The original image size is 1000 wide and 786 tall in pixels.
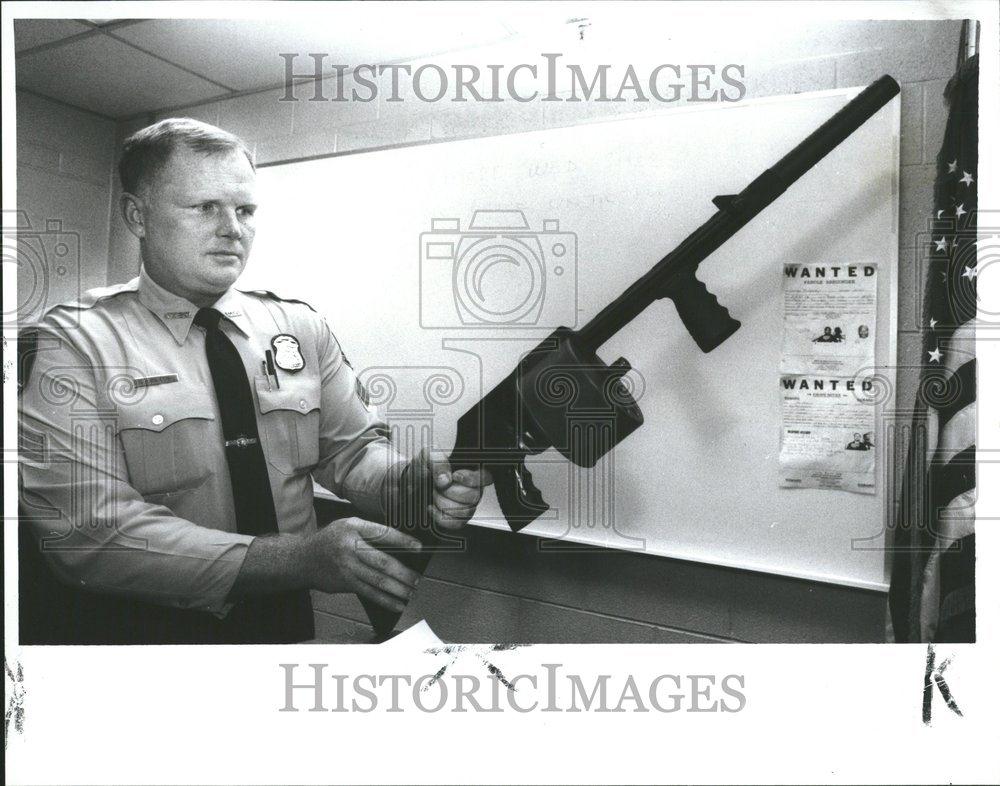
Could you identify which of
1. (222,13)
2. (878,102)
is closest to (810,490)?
(878,102)

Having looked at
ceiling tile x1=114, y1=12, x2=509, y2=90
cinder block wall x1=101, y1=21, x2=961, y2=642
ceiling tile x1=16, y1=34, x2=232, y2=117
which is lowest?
cinder block wall x1=101, y1=21, x2=961, y2=642

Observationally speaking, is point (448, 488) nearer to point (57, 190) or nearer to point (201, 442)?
point (201, 442)

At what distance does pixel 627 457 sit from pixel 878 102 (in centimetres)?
56

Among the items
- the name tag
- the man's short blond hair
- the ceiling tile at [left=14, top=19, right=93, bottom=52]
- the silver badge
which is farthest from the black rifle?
the ceiling tile at [left=14, top=19, right=93, bottom=52]

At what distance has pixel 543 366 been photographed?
937 mm

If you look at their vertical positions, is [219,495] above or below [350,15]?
below

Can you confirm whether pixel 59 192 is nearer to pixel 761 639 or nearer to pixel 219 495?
pixel 219 495

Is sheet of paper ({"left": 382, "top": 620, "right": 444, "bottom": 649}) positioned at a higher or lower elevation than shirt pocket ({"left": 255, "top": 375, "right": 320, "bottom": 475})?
lower

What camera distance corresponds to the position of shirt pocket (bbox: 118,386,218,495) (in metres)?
0.92

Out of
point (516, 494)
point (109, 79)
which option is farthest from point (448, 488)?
point (109, 79)

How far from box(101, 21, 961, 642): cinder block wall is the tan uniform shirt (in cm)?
11

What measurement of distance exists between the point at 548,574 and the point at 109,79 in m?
0.92

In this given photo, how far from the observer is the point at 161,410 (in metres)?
0.92

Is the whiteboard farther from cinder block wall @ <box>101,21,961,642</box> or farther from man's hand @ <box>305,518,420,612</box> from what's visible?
man's hand @ <box>305,518,420,612</box>
